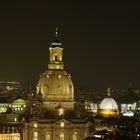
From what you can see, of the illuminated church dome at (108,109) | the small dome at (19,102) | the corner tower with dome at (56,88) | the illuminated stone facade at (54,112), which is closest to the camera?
the illuminated stone facade at (54,112)

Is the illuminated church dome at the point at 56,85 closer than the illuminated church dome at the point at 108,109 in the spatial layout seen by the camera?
Yes

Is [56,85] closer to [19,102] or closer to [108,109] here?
[108,109]

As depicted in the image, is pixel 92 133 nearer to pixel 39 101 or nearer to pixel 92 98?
pixel 39 101

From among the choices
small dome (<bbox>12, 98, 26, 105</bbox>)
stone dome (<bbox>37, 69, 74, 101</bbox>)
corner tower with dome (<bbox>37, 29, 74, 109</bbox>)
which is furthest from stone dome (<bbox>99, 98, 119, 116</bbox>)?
stone dome (<bbox>37, 69, 74, 101</bbox>)

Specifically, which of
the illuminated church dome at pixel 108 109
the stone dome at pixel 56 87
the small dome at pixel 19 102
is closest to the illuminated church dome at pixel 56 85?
the stone dome at pixel 56 87

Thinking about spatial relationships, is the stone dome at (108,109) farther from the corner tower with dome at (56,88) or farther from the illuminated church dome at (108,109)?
the corner tower with dome at (56,88)

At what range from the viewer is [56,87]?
88875 millimetres

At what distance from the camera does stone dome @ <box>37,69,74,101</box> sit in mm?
88750

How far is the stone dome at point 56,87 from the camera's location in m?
88.8

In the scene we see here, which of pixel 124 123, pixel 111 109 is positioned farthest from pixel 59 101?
pixel 111 109

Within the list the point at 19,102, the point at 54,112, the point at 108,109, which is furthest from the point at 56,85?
the point at 19,102

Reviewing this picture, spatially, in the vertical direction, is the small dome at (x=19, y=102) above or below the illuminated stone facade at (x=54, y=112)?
above

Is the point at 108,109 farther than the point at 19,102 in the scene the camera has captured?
No

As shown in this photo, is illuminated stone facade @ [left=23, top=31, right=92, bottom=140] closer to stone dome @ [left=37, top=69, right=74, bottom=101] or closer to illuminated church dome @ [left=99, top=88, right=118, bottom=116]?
stone dome @ [left=37, top=69, right=74, bottom=101]
